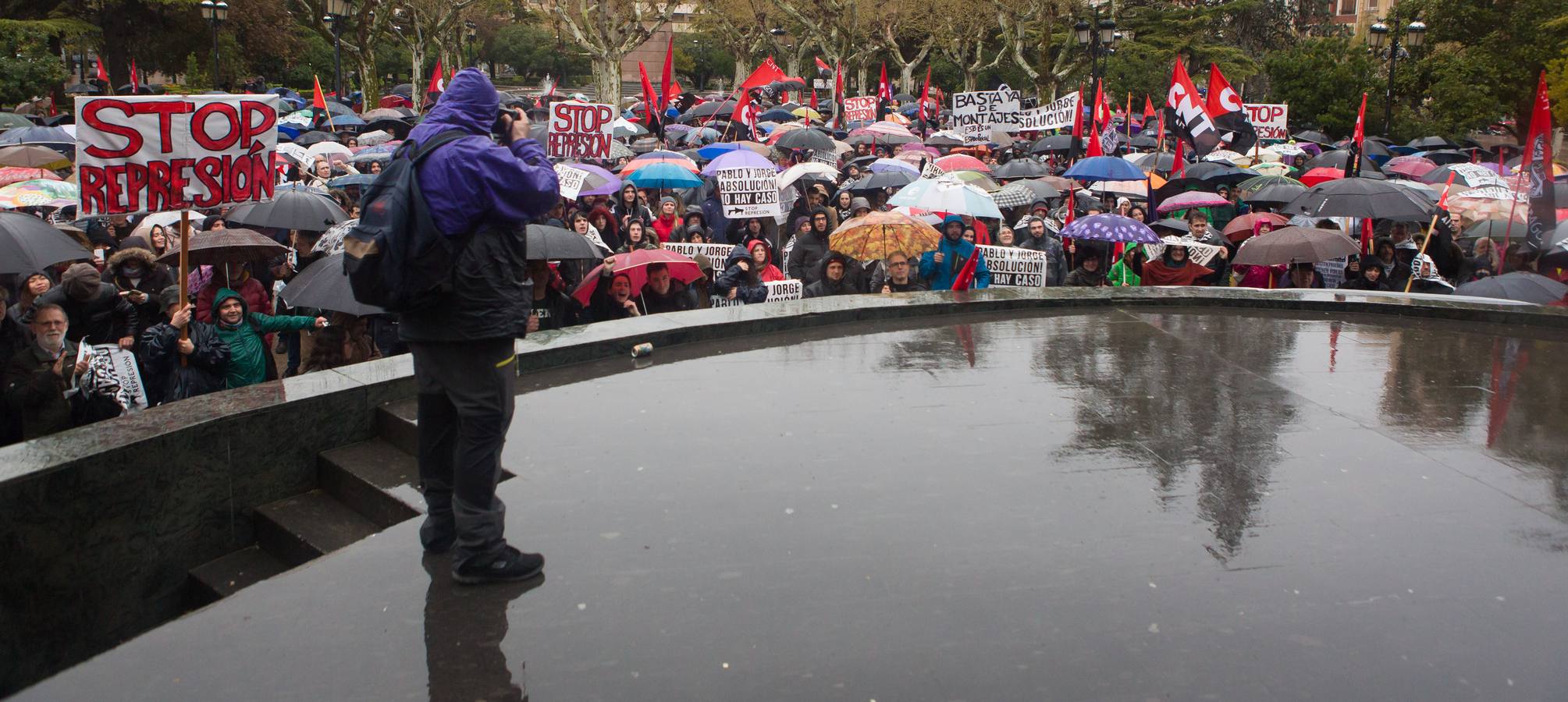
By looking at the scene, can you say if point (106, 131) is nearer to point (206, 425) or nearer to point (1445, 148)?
point (206, 425)

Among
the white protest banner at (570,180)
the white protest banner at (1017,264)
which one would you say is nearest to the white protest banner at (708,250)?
the white protest banner at (570,180)

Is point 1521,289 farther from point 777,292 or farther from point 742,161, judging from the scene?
point 742,161

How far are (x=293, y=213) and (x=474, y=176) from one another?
20.0 ft

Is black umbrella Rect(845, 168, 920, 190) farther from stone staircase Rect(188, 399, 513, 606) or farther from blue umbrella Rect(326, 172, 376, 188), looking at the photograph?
stone staircase Rect(188, 399, 513, 606)

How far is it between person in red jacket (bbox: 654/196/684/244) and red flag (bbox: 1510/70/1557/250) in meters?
7.44

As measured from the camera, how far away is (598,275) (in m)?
8.55

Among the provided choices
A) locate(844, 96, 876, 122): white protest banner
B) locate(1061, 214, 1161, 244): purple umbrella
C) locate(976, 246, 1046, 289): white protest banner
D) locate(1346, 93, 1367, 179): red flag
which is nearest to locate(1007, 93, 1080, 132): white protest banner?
locate(1346, 93, 1367, 179): red flag

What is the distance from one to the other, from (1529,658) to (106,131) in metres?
6.26

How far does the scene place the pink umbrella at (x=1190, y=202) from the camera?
1391 cm

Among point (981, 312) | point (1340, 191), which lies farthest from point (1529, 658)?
point (1340, 191)

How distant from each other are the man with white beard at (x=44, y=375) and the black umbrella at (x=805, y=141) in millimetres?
13296

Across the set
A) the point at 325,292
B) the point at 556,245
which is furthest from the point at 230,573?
the point at 556,245

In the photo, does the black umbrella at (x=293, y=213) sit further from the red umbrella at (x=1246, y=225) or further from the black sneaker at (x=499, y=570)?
the red umbrella at (x=1246, y=225)

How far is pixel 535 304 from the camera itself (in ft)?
27.1
